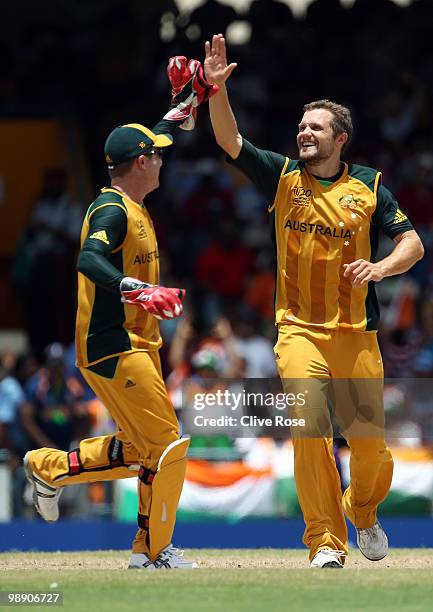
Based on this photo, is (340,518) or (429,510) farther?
(429,510)

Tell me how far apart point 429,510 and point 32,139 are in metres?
8.04

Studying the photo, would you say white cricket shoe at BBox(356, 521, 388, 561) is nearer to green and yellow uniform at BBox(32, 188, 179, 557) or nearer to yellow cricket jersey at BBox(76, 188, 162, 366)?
green and yellow uniform at BBox(32, 188, 179, 557)

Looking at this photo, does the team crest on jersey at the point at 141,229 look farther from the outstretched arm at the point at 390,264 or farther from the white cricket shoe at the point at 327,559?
the white cricket shoe at the point at 327,559

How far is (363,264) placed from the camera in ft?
25.4

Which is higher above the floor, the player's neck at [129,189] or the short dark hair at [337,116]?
the short dark hair at [337,116]

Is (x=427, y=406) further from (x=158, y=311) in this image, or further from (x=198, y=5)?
(x=198, y=5)

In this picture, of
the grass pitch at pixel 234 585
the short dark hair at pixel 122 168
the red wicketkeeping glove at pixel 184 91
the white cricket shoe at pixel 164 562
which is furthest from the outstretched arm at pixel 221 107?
the grass pitch at pixel 234 585

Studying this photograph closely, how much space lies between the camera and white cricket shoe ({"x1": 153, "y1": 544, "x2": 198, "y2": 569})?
311 inches

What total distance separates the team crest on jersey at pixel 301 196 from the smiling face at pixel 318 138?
0.17 metres

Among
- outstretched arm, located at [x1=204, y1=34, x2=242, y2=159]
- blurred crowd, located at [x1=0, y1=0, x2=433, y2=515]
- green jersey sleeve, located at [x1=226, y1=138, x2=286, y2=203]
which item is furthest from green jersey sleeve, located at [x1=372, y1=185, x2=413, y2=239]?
blurred crowd, located at [x1=0, y1=0, x2=433, y2=515]

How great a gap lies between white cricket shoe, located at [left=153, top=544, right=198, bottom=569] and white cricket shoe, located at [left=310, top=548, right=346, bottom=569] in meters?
0.64

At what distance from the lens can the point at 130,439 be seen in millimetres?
7957

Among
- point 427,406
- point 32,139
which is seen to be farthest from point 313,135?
point 32,139

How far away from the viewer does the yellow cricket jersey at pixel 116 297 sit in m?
7.77
